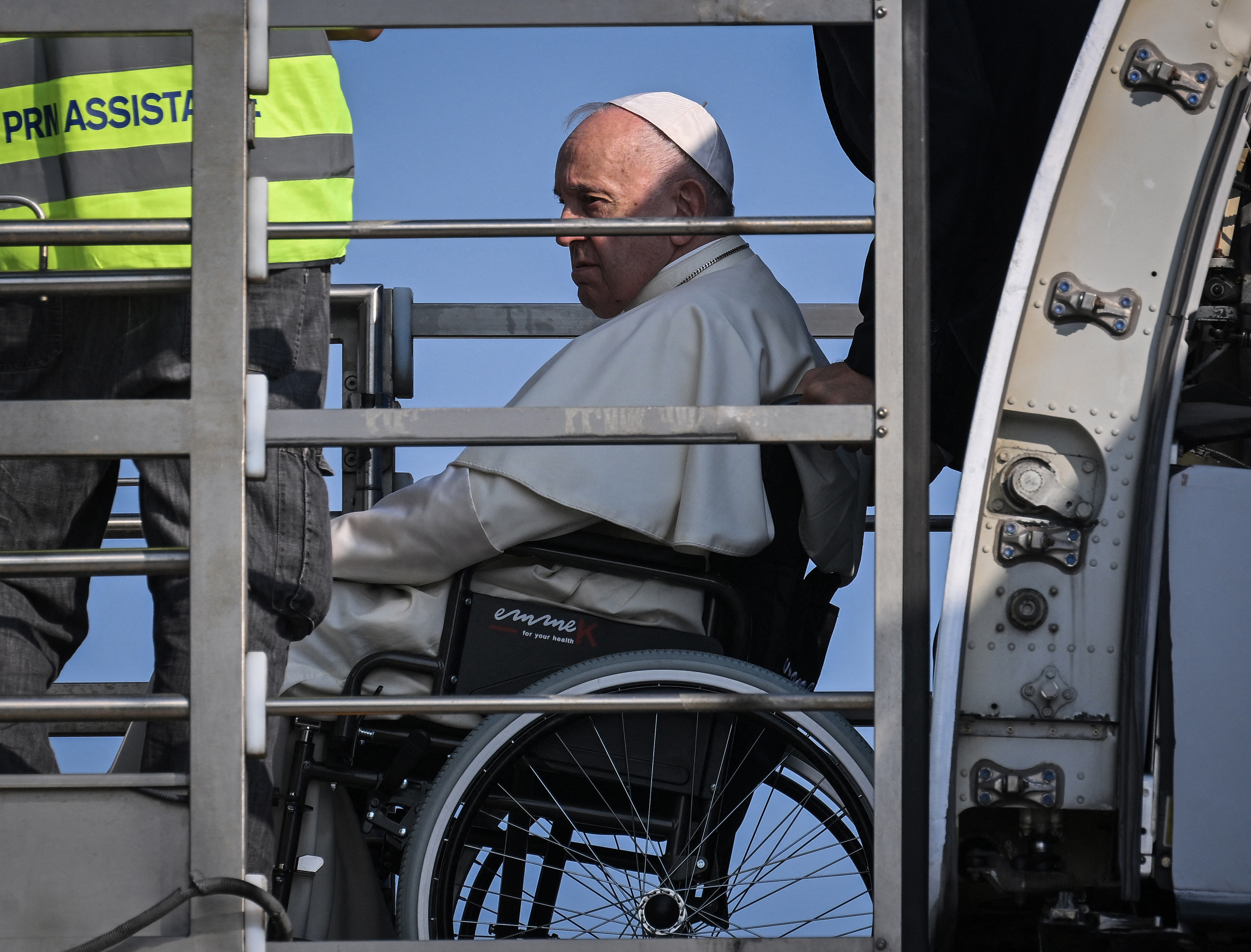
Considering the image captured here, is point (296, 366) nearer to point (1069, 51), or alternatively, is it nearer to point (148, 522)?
point (148, 522)

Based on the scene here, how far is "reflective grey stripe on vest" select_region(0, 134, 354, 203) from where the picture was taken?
83.9 inches

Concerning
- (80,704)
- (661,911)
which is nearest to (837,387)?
(661,911)

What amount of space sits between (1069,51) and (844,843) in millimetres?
1439

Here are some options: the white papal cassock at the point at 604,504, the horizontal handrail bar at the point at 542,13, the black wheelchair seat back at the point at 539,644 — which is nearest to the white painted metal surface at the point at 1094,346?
the horizontal handrail bar at the point at 542,13

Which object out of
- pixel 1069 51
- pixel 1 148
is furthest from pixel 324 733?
pixel 1069 51

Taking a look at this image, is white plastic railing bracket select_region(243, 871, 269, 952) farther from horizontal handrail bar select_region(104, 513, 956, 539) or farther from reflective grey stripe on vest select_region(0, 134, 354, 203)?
horizontal handrail bar select_region(104, 513, 956, 539)

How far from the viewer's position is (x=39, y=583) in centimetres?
215

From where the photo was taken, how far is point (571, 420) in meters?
1.77

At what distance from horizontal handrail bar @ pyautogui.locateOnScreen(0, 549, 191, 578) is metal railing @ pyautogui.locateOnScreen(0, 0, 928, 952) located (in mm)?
16

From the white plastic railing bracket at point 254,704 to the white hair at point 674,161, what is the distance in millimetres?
1702

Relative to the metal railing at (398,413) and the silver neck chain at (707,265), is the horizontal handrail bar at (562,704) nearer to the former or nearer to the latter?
the metal railing at (398,413)

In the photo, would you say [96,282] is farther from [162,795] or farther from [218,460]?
[162,795]

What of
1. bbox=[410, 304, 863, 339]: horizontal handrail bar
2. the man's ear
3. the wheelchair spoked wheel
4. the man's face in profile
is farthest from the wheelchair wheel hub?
bbox=[410, 304, 863, 339]: horizontal handrail bar

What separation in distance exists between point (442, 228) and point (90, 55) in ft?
2.39
